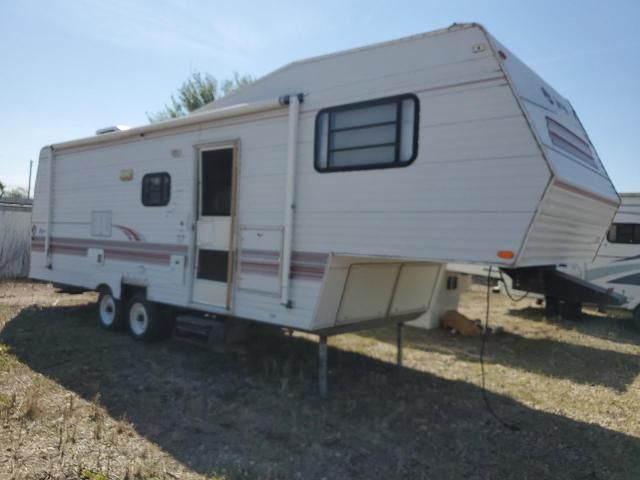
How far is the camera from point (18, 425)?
4.45 metres

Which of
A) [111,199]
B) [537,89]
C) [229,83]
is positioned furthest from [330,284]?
[229,83]

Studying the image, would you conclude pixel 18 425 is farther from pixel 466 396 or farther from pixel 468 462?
pixel 466 396

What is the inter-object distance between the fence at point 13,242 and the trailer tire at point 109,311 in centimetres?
753

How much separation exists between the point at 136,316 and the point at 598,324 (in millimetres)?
9438

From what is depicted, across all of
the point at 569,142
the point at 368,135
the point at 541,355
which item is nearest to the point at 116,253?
the point at 368,135

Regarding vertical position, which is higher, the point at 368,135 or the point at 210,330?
the point at 368,135

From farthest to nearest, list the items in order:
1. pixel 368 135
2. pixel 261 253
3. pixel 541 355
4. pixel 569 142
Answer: pixel 541 355, pixel 261 253, pixel 368 135, pixel 569 142

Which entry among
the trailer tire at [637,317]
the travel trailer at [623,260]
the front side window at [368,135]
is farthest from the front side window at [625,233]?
the front side window at [368,135]

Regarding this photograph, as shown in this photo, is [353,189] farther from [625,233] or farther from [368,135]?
[625,233]

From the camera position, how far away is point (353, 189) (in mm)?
5023

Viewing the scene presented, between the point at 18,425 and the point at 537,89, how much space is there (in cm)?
552

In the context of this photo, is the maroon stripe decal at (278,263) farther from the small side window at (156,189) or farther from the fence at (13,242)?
the fence at (13,242)

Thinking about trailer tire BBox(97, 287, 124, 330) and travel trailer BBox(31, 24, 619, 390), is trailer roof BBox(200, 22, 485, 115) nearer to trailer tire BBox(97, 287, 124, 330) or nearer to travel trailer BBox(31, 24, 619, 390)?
travel trailer BBox(31, 24, 619, 390)

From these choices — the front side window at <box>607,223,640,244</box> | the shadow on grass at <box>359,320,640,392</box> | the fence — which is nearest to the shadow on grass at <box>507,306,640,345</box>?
the shadow on grass at <box>359,320,640,392</box>
